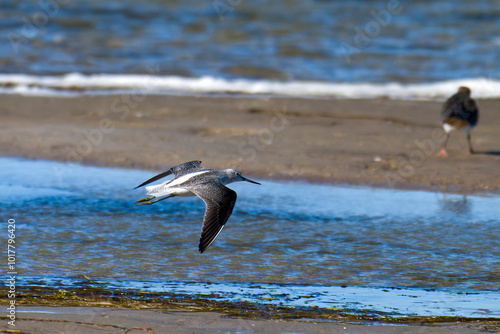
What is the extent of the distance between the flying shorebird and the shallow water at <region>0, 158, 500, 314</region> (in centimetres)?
37

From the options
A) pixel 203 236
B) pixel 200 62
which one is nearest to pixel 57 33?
pixel 200 62

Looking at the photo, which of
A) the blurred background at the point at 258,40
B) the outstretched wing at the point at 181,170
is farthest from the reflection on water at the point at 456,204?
the blurred background at the point at 258,40

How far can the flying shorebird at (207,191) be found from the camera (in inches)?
173

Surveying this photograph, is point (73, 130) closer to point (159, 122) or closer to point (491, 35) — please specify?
point (159, 122)

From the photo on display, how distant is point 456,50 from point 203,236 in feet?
49.6

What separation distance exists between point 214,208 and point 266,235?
109 centimetres

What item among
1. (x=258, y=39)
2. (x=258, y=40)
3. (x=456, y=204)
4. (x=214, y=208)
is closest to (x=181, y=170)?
(x=214, y=208)

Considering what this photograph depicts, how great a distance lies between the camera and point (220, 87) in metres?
13.8

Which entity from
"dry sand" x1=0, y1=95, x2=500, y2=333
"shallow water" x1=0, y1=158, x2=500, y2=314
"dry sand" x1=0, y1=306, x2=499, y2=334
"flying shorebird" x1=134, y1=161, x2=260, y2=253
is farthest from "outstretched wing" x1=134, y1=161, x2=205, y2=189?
"dry sand" x1=0, y1=95, x2=500, y2=333

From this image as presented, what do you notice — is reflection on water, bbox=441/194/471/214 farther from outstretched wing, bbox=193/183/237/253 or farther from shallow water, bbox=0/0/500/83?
shallow water, bbox=0/0/500/83

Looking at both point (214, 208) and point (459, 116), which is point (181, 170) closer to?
point (214, 208)

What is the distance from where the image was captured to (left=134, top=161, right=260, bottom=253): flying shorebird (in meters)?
4.40

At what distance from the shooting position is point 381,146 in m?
8.81

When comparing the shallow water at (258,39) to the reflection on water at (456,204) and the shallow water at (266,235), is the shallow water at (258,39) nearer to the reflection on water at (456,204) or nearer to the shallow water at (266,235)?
the reflection on water at (456,204)
